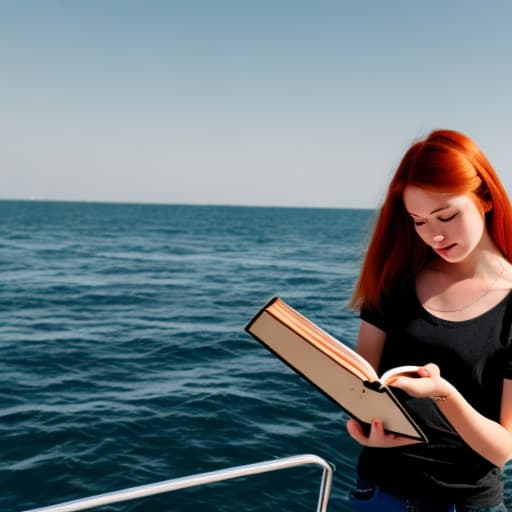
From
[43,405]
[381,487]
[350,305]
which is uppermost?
[350,305]

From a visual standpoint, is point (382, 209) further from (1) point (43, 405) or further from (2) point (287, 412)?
(1) point (43, 405)

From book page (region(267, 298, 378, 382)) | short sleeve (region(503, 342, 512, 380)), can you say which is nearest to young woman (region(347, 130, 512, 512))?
short sleeve (region(503, 342, 512, 380))

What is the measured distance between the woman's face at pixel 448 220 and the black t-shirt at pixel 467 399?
24cm

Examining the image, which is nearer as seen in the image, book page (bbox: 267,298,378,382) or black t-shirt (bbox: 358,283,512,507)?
book page (bbox: 267,298,378,382)

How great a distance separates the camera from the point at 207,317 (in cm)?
1609

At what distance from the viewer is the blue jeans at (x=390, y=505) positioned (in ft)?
5.58

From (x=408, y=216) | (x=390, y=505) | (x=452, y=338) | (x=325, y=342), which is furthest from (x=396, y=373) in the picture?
(x=408, y=216)

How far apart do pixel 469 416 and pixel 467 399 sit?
21cm

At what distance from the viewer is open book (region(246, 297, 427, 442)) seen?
1418 millimetres

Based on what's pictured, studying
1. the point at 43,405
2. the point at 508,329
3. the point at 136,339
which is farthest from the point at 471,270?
the point at 136,339

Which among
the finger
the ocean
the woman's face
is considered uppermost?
the woman's face

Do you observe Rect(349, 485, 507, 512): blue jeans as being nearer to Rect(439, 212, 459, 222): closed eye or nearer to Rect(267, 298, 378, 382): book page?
Rect(267, 298, 378, 382): book page

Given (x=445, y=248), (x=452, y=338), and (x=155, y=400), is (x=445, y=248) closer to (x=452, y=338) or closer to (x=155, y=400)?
(x=452, y=338)

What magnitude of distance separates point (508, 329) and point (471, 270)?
25cm
